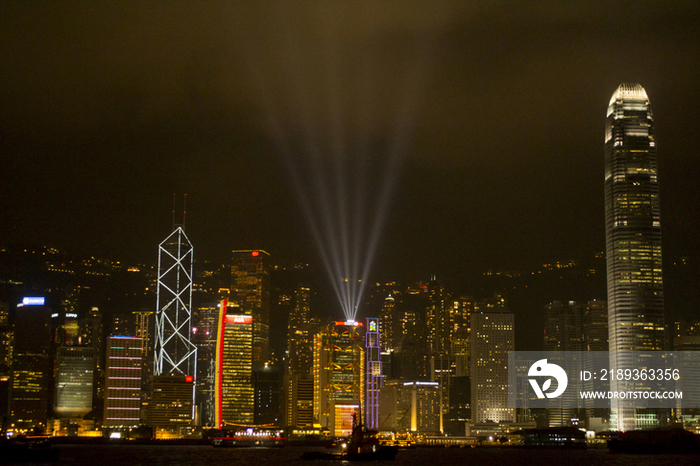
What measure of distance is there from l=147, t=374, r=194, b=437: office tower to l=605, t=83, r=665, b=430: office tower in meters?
99.8

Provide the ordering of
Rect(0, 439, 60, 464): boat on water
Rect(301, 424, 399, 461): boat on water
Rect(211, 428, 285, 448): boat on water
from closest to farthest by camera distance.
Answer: Rect(301, 424, 399, 461): boat on water < Rect(0, 439, 60, 464): boat on water < Rect(211, 428, 285, 448): boat on water

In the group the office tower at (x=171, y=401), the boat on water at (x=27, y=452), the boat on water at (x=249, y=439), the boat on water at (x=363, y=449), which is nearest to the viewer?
the boat on water at (x=363, y=449)

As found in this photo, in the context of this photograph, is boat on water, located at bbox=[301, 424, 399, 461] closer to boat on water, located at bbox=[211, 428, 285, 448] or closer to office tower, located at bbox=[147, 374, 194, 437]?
boat on water, located at bbox=[211, 428, 285, 448]

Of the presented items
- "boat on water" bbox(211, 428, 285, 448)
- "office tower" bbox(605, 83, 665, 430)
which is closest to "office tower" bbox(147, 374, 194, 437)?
"boat on water" bbox(211, 428, 285, 448)

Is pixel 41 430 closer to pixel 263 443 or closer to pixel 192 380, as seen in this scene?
pixel 192 380

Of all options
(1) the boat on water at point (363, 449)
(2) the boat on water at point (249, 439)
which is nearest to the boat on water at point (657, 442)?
(1) the boat on water at point (363, 449)

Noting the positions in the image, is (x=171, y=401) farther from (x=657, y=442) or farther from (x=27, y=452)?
(x=657, y=442)

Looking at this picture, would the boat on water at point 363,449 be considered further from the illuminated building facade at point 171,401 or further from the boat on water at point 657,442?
the illuminated building facade at point 171,401

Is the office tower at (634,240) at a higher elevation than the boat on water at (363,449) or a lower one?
higher

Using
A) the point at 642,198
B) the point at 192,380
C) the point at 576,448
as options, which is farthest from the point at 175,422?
the point at 642,198

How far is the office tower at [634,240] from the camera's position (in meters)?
190

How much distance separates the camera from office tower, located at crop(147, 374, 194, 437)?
197375 millimetres

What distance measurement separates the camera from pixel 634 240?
191 meters

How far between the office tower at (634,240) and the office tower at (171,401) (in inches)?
3931
